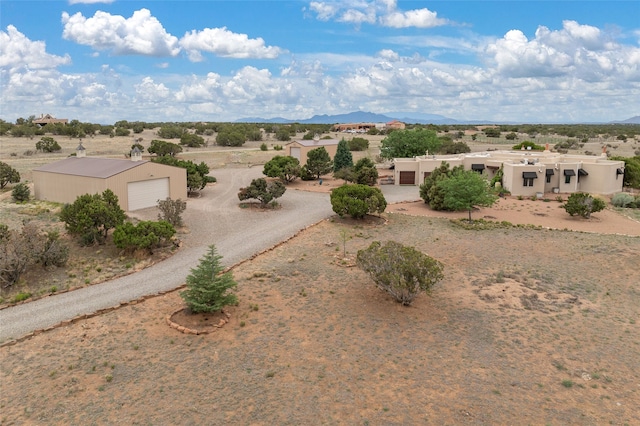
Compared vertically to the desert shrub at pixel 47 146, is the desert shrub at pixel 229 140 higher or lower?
higher

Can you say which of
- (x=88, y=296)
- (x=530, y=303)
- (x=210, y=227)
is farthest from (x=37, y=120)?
(x=530, y=303)

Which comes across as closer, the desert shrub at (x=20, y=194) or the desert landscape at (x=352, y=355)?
the desert landscape at (x=352, y=355)

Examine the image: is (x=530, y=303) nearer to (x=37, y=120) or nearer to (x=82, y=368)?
(x=82, y=368)

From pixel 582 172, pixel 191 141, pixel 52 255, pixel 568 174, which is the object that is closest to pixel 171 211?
pixel 52 255

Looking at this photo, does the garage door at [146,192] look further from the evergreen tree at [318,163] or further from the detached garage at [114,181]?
the evergreen tree at [318,163]

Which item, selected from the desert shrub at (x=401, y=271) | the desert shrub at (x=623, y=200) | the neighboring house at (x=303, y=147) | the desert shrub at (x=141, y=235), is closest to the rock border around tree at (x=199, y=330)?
the desert shrub at (x=401, y=271)

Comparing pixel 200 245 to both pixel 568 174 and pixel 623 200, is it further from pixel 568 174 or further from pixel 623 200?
pixel 568 174

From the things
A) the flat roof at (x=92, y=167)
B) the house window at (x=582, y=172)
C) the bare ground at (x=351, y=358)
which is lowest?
the bare ground at (x=351, y=358)
